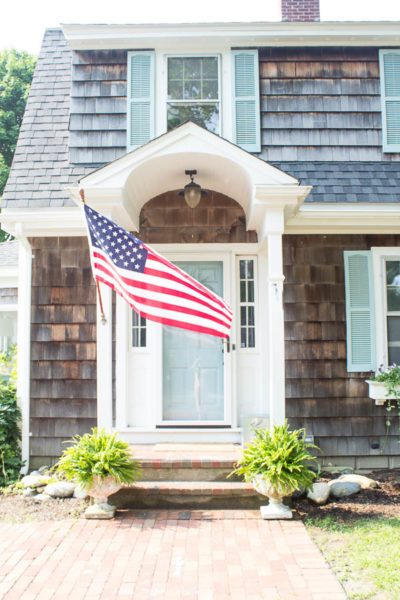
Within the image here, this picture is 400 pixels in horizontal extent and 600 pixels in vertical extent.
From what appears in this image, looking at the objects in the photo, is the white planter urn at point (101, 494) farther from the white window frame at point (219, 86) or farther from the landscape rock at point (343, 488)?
the white window frame at point (219, 86)

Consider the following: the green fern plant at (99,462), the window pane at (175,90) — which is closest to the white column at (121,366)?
the green fern plant at (99,462)

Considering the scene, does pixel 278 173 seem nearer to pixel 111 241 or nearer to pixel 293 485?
pixel 111 241

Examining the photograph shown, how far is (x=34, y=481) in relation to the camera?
4930 millimetres

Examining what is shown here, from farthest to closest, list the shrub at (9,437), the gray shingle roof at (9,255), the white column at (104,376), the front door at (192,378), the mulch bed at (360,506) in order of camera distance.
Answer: the gray shingle roof at (9,255)
the front door at (192,378)
the shrub at (9,437)
the white column at (104,376)
the mulch bed at (360,506)

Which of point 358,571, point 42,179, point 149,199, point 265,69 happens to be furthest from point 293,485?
point 265,69

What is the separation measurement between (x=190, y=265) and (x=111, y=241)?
1.79m

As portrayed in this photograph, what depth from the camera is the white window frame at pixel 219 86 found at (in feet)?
19.3

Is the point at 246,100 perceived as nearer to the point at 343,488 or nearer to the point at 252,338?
the point at 252,338

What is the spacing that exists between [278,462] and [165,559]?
1.20 m

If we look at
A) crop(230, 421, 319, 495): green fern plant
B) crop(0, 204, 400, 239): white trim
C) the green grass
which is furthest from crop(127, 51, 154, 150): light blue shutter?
the green grass

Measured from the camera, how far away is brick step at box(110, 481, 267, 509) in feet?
14.3

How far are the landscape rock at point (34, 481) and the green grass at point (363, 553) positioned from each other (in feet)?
8.53

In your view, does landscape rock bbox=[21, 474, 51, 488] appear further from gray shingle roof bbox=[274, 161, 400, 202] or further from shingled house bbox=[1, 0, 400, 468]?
gray shingle roof bbox=[274, 161, 400, 202]

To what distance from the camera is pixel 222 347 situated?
18.7 ft
